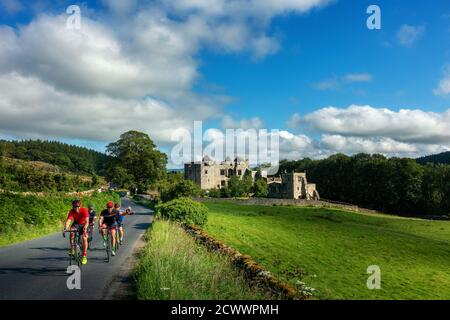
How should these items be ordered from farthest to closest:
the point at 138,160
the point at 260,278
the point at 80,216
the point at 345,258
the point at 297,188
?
1. the point at 297,188
2. the point at 138,160
3. the point at 345,258
4. the point at 80,216
5. the point at 260,278

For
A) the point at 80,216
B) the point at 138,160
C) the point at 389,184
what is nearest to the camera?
the point at 80,216

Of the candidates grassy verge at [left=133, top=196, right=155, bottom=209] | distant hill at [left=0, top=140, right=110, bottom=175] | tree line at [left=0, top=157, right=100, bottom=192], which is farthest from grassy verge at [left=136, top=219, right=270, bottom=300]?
distant hill at [left=0, top=140, right=110, bottom=175]

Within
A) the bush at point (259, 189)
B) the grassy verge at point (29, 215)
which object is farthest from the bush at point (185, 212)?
the bush at point (259, 189)

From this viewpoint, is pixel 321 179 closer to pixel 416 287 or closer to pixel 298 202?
pixel 298 202

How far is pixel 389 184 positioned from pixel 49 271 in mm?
100856

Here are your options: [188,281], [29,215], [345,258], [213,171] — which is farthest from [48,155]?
[188,281]

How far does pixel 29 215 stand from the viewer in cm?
2311

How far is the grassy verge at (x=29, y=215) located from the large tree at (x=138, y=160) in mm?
49927

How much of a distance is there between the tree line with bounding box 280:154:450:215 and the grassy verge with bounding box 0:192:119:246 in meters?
89.0

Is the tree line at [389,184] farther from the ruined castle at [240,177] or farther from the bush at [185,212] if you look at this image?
the bush at [185,212]

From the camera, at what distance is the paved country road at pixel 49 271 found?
923 centimetres

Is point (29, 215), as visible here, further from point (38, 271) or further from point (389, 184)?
point (389, 184)
